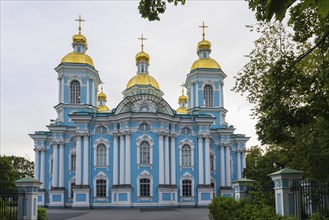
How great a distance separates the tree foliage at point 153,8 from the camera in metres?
6.42

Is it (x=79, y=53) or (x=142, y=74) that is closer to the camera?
(x=79, y=53)

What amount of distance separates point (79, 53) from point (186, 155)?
49.9ft

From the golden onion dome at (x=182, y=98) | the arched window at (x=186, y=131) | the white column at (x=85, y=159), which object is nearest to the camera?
the white column at (x=85, y=159)

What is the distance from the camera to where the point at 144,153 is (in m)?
34.8

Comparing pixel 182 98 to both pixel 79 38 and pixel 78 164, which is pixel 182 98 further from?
pixel 78 164

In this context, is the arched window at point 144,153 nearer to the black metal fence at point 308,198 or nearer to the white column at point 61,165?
the white column at point 61,165

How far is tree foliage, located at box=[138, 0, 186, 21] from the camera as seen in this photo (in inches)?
253

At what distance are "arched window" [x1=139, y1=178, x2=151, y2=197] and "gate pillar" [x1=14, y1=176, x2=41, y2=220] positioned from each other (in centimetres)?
1969

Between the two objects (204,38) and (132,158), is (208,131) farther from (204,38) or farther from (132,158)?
(204,38)

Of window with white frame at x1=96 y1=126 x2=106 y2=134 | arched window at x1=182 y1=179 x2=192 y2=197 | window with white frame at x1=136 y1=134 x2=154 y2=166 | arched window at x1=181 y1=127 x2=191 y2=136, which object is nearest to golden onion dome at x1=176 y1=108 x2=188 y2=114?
arched window at x1=181 y1=127 x2=191 y2=136

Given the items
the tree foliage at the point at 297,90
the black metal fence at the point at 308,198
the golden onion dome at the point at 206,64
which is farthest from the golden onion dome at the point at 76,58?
the black metal fence at the point at 308,198

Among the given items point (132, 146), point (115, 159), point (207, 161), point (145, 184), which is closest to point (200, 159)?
point (207, 161)

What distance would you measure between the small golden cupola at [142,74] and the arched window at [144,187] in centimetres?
1102

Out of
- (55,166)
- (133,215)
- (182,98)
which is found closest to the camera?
(133,215)
